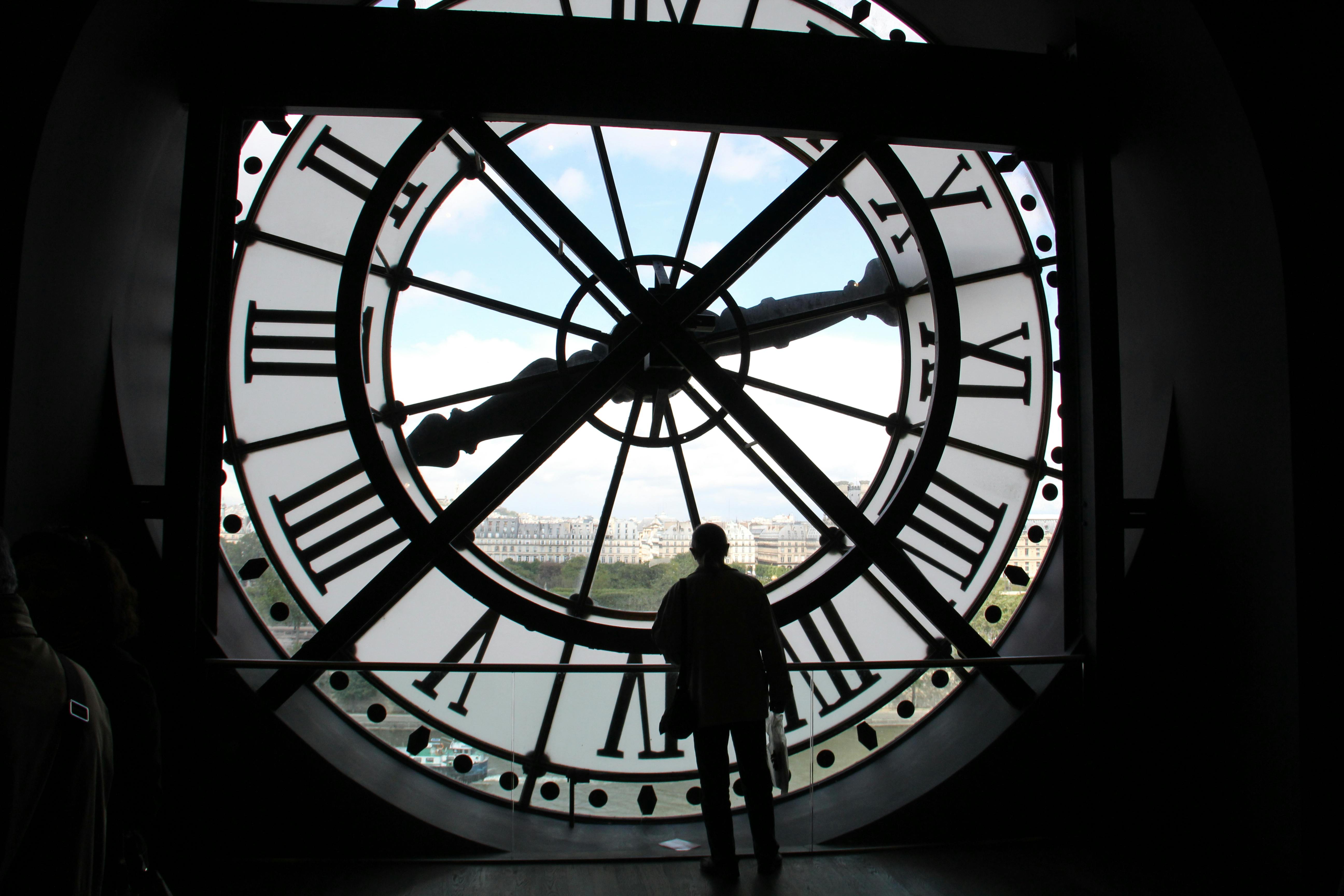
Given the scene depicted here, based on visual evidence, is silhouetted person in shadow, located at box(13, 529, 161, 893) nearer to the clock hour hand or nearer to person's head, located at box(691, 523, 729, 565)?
person's head, located at box(691, 523, 729, 565)

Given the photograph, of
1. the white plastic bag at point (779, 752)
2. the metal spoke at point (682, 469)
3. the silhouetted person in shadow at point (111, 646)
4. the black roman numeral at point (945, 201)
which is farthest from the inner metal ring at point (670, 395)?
the silhouetted person in shadow at point (111, 646)

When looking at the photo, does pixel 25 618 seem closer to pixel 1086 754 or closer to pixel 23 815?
pixel 23 815

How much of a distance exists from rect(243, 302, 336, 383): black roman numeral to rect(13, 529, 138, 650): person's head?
5.79 feet

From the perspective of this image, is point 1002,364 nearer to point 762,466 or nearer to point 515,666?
point 762,466

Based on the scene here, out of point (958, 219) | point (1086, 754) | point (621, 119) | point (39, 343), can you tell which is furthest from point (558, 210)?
point (1086, 754)

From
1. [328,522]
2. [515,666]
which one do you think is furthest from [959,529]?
[328,522]

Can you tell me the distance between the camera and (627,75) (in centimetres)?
260

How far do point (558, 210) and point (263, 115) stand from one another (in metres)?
0.97

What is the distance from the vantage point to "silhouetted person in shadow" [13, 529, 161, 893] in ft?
3.84

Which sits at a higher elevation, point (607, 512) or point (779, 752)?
point (607, 512)

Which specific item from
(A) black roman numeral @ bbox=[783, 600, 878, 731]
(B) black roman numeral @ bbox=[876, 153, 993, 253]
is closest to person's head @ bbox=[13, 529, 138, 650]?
(A) black roman numeral @ bbox=[783, 600, 878, 731]

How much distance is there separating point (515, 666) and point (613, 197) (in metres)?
1.84

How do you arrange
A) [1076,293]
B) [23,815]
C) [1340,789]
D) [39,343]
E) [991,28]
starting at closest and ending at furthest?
[23,815]
[39,343]
[1340,789]
[1076,293]
[991,28]

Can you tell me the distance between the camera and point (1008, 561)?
127 inches
